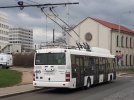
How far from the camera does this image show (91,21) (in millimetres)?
88438

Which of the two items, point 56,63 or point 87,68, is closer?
point 56,63

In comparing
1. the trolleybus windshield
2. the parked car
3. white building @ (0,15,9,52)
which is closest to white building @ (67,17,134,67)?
the parked car

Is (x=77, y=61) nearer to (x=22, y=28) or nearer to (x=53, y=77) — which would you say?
(x=53, y=77)

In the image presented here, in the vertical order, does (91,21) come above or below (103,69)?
→ above

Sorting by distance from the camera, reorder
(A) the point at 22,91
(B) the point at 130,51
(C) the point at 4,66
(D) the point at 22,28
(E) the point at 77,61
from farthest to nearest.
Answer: (D) the point at 22,28 < (B) the point at 130,51 < (C) the point at 4,66 < (E) the point at 77,61 < (A) the point at 22,91

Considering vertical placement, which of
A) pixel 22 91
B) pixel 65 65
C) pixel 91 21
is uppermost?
pixel 91 21

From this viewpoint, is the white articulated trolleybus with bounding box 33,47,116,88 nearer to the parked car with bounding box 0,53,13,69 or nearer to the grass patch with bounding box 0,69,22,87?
the grass patch with bounding box 0,69,22,87

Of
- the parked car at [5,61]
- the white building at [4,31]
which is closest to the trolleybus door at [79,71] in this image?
the parked car at [5,61]

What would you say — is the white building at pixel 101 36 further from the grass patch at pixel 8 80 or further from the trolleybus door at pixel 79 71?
the trolleybus door at pixel 79 71

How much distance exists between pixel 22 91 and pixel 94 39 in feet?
219

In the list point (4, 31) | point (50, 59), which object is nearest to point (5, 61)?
point (50, 59)

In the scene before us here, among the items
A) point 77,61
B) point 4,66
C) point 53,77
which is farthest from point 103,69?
point 4,66

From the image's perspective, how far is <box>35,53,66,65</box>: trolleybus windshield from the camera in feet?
71.4

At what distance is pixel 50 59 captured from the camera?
72.4ft
